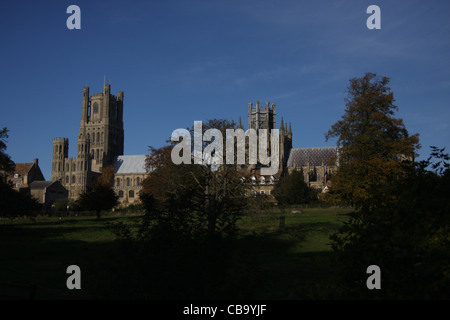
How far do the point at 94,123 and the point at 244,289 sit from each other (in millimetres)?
139525

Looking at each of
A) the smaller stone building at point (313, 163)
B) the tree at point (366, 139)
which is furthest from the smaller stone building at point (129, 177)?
the tree at point (366, 139)

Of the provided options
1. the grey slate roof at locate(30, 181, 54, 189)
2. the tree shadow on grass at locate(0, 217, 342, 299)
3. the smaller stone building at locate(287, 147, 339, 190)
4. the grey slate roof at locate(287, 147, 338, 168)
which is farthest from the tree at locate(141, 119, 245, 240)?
the grey slate roof at locate(287, 147, 338, 168)

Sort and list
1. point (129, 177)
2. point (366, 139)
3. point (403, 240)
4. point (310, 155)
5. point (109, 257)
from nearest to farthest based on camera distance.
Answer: point (403, 240), point (109, 257), point (366, 139), point (310, 155), point (129, 177)

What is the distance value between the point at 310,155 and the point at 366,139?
70.3 metres

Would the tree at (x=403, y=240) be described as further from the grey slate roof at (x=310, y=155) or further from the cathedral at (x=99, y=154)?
the cathedral at (x=99, y=154)

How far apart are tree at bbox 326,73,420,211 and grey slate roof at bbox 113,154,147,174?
92.2m

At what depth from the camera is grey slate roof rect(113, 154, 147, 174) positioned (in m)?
134

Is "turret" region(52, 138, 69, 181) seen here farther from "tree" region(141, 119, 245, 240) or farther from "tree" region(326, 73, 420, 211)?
"tree" region(326, 73, 420, 211)

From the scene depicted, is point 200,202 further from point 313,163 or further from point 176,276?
point 313,163

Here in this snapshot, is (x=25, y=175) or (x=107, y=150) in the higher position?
(x=107, y=150)

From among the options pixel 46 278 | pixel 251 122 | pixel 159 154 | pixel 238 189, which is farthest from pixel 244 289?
pixel 251 122

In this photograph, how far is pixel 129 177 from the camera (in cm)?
13125

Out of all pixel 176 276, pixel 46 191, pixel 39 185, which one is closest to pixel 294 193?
pixel 176 276
